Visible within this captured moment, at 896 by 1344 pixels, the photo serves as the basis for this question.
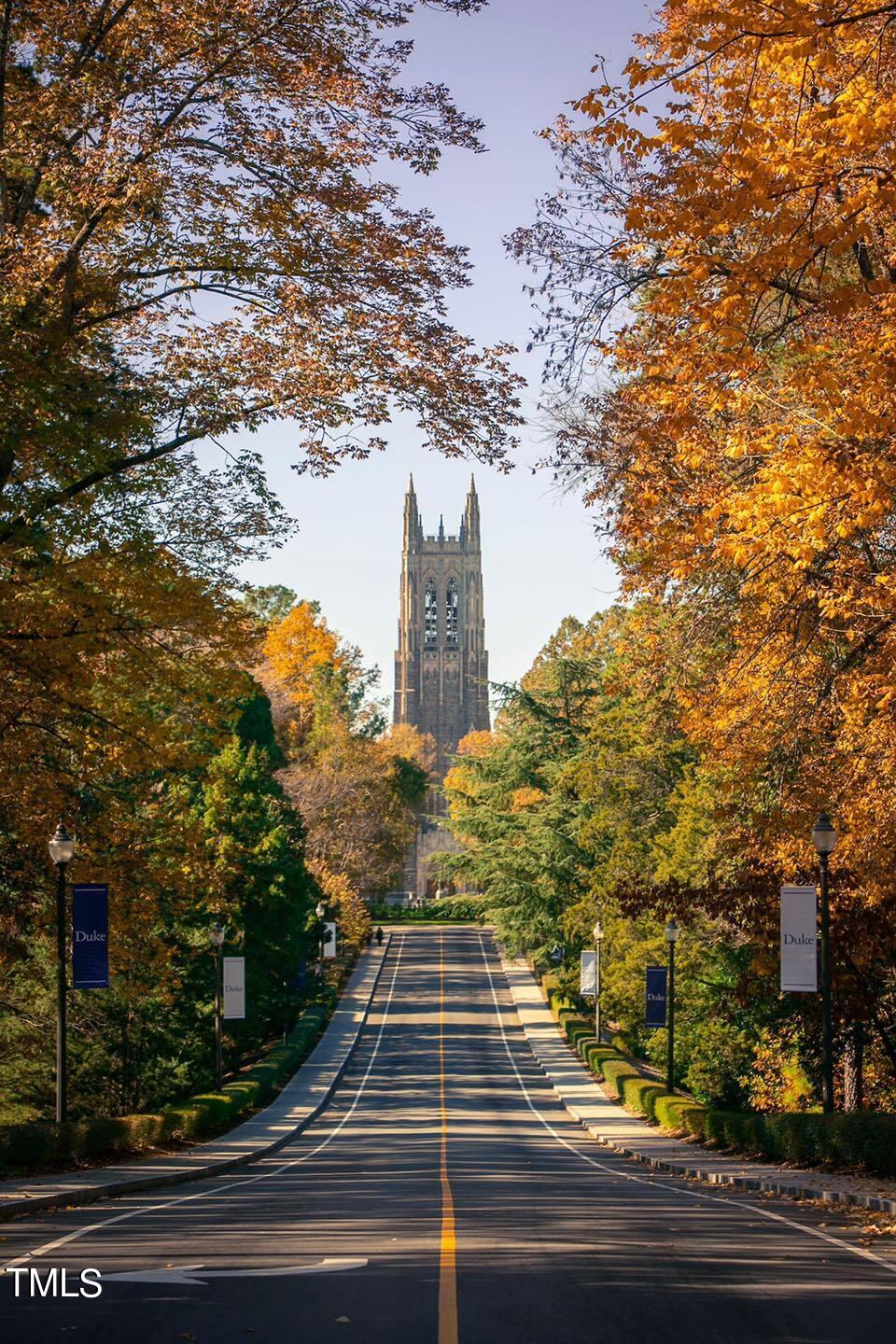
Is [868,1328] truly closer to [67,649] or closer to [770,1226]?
[770,1226]

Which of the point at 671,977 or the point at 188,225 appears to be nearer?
the point at 188,225

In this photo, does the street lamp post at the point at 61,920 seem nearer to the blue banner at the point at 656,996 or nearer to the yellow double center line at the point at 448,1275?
the yellow double center line at the point at 448,1275

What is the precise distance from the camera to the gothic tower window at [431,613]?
175500 mm

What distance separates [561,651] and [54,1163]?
177ft

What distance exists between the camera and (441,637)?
176 m

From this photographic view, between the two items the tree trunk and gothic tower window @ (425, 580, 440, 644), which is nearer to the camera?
the tree trunk

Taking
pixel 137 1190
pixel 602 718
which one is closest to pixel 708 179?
pixel 137 1190

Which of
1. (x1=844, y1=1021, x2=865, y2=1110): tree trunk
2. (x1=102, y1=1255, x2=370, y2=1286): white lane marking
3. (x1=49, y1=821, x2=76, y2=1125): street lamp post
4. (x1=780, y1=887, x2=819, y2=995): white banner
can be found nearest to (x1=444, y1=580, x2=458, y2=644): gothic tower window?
(x1=844, y1=1021, x2=865, y2=1110): tree trunk

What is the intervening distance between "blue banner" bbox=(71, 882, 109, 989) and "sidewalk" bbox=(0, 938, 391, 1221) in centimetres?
237

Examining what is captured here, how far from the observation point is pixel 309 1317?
768 centimetres

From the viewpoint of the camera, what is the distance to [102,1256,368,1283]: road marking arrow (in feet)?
29.2

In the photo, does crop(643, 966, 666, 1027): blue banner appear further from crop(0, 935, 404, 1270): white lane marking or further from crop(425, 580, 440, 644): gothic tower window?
crop(425, 580, 440, 644): gothic tower window

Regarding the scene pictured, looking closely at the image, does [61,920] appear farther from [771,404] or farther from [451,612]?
[451,612]

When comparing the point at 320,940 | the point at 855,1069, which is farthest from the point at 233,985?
the point at 320,940
